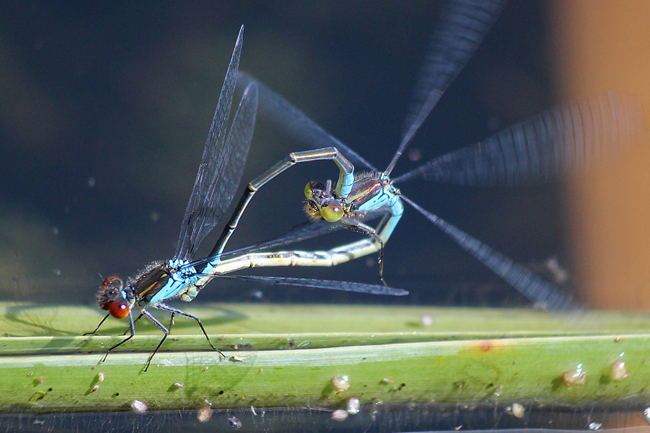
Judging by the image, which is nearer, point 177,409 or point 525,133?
point 177,409

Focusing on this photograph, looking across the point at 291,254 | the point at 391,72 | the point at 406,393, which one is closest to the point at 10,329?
the point at 291,254

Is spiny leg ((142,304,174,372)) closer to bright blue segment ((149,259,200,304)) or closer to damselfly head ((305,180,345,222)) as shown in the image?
bright blue segment ((149,259,200,304))

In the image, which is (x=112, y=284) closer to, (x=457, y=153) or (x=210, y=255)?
(x=210, y=255)

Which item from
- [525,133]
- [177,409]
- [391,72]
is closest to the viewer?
[177,409]

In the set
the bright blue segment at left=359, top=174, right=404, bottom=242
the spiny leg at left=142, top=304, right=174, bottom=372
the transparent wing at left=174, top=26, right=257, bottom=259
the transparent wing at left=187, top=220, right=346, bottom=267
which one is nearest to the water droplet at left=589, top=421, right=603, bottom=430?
the bright blue segment at left=359, top=174, right=404, bottom=242

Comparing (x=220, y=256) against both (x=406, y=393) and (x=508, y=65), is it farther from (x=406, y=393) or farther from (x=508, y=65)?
(x=508, y=65)

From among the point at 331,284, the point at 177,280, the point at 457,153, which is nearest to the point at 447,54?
the point at 457,153

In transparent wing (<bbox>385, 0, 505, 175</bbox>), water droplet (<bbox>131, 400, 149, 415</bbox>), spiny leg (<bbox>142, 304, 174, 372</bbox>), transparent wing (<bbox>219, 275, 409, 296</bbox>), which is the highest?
transparent wing (<bbox>385, 0, 505, 175</bbox>)
